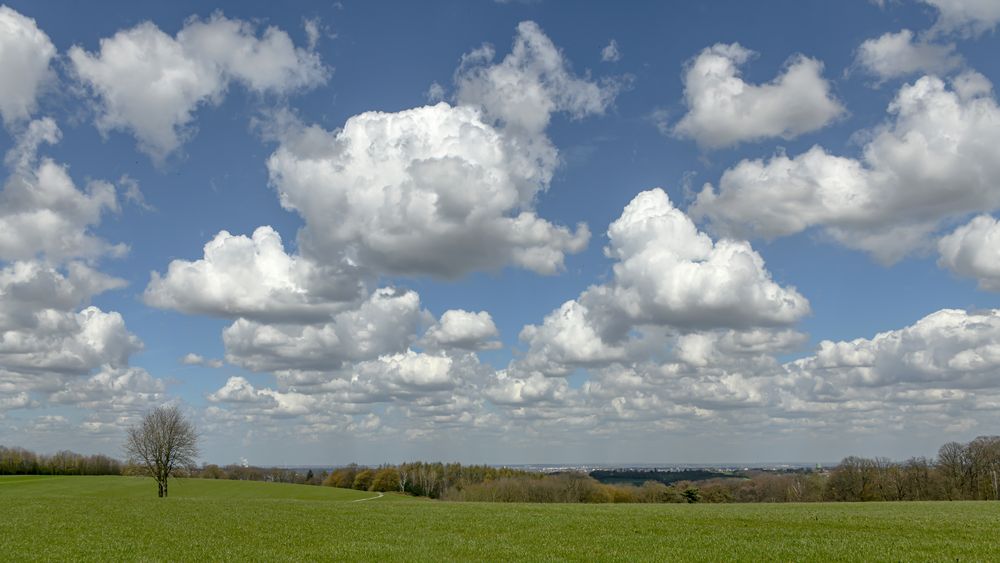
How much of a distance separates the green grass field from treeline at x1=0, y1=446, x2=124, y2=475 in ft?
451

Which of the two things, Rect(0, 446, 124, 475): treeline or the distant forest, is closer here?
the distant forest

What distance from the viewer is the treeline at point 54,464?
16038 centimetres

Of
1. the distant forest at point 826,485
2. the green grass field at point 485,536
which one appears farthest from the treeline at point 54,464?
the green grass field at point 485,536

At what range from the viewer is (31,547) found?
2978cm

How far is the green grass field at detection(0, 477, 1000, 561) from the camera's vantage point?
1031 inches

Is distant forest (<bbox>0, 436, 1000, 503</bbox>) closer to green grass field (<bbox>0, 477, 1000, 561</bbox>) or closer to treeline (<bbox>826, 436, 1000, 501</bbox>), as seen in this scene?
treeline (<bbox>826, 436, 1000, 501</bbox>)

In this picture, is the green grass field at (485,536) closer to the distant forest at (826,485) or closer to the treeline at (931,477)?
the distant forest at (826,485)

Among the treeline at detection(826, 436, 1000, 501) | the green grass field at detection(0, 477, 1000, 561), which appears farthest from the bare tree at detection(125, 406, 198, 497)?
the treeline at detection(826, 436, 1000, 501)

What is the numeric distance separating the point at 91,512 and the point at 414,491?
151591mm

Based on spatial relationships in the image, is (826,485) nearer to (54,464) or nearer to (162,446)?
(162,446)

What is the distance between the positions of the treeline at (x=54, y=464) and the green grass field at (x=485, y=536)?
5410 inches

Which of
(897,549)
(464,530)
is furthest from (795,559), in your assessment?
(464,530)

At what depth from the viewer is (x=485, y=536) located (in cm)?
3281

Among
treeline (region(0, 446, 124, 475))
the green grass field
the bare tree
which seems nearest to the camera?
the green grass field
